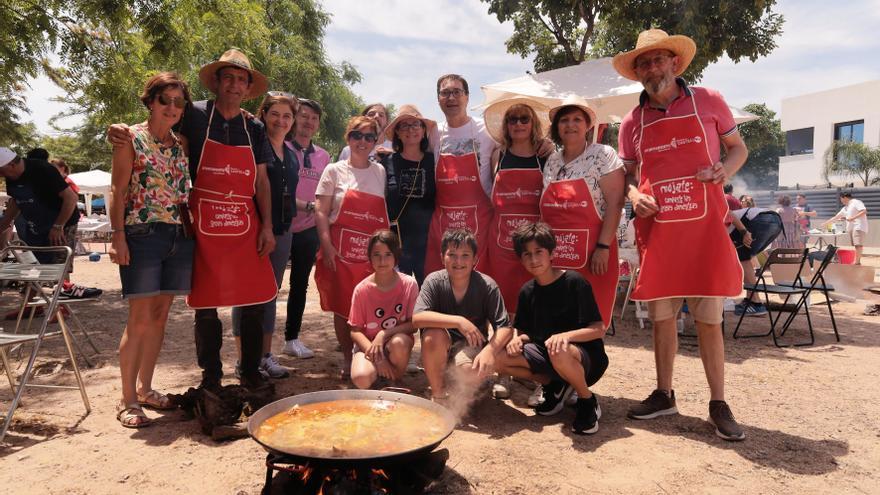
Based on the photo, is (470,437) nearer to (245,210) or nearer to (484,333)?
(484,333)

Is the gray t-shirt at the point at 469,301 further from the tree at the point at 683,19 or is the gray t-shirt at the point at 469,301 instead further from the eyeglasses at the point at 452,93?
the tree at the point at 683,19

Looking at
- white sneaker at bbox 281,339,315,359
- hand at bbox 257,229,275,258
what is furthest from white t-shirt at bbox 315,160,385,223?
white sneaker at bbox 281,339,315,359

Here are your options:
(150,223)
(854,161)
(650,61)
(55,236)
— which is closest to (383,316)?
(150,223)

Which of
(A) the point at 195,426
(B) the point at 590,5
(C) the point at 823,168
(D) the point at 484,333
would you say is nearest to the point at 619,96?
(B) the point at 590,5

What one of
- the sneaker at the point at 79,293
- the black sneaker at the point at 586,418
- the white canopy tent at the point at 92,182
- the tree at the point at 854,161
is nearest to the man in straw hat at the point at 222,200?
the black sneaker at the point at 586,418

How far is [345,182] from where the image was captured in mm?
3955

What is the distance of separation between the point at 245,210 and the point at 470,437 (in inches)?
73.0

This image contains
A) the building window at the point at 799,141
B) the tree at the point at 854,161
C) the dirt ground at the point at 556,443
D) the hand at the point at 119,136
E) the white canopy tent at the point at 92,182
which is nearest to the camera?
the dirt ground at the point at 556,443

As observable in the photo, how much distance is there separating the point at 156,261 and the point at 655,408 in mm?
3043

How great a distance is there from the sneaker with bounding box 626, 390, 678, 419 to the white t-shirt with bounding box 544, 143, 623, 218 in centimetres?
118

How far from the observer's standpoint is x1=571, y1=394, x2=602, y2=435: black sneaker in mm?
3162

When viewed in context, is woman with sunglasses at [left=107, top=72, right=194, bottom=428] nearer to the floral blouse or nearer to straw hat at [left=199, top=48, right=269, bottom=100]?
the floral blouse

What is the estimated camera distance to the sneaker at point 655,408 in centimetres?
341

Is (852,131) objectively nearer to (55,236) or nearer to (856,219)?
(856,219)
